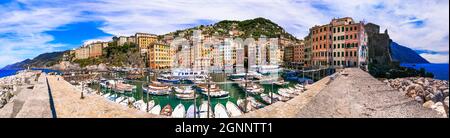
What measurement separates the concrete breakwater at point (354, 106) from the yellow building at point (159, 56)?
32.1m

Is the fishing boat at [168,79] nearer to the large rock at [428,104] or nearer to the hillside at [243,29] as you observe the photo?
the large rock at [428,104]

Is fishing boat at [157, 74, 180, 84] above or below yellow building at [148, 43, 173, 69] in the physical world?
below

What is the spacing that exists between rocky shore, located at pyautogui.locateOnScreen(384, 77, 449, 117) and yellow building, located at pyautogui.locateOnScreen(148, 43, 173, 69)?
1289 inches

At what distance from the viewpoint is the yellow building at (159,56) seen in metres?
36.3

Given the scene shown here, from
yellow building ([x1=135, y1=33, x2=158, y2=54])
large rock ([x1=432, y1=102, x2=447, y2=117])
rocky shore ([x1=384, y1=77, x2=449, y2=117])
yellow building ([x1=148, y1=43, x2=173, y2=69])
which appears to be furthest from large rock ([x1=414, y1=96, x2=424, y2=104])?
yellow building ([x1=135, y1=33, x2=158, y2=54])

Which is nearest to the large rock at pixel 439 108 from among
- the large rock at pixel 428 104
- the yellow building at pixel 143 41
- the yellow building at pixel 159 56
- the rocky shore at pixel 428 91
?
the rocky shore at pixel 428 91

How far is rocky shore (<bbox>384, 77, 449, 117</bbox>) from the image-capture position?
4.60m

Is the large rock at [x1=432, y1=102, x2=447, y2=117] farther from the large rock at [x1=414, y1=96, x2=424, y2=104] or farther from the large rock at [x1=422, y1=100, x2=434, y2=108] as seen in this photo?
the large rock at [x1=414, y1=96, x2=424, y2=104]

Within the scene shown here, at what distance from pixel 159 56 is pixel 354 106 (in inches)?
1338

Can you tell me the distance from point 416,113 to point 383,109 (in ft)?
1.88

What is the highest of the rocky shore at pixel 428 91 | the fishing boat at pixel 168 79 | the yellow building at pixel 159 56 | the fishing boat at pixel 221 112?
the yellow building at pixel 159 56

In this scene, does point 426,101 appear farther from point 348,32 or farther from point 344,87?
point 348,32
